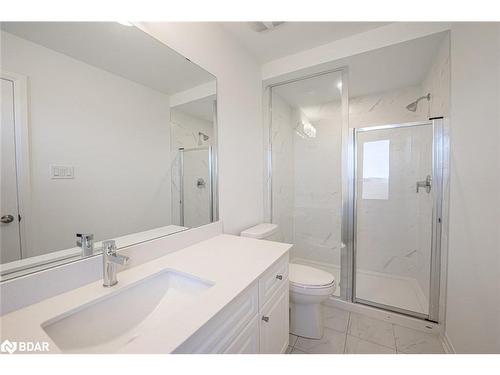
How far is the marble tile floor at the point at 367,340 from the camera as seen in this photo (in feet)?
4.65

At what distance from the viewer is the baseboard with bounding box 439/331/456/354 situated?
1.34m

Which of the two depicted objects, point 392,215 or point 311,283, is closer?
point 311,283

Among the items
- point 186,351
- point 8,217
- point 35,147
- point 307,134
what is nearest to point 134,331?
point 186,351

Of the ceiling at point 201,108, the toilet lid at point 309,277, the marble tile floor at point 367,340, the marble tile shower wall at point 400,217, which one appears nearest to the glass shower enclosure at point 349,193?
the marble tile shower wall at point 400,217

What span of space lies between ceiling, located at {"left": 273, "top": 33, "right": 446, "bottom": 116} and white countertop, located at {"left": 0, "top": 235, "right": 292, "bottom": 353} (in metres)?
1.76

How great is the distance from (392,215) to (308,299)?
1.60 meters

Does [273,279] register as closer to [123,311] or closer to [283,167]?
[123,311]

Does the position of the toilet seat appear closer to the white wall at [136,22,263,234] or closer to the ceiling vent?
the white wall at [136,22,263,234]

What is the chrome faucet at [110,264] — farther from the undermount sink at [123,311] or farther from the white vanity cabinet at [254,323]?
the white vanity cabinet at [254,323]

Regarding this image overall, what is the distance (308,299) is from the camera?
1483 millimetres

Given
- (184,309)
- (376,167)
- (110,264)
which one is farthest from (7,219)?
(376,167)

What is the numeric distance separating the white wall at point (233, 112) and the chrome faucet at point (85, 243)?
853 mm

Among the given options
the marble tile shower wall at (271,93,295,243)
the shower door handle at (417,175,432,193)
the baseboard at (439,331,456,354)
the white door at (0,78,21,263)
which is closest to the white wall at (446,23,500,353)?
the baseboard at (439,331,456,354)
